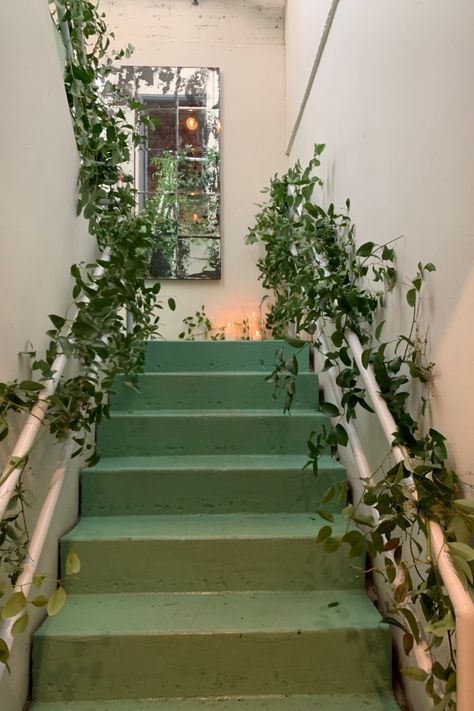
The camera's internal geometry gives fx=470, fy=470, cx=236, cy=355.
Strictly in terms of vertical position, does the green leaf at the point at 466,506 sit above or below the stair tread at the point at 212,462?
above

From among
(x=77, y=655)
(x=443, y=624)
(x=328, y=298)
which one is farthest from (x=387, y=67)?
(x=77, y=655)

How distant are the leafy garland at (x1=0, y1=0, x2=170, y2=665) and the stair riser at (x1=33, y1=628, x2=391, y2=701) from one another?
0.34 metres

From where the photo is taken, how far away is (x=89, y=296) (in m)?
1.35

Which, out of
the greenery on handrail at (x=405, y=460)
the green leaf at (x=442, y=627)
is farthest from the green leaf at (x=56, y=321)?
the green leaf at (x=442, y=627)

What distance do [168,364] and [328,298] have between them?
1.25 meters

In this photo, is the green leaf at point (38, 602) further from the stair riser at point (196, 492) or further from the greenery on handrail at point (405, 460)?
the stair riser at point (196, 492)

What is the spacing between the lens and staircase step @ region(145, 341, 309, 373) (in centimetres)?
244

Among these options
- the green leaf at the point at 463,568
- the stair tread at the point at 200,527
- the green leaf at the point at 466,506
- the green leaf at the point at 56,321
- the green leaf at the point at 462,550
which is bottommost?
the stair tread at the point at 200,527

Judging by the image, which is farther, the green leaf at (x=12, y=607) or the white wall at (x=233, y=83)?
the white wall at (x=233, y=83)

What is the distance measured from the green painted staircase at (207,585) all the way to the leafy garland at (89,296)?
0.28 metres

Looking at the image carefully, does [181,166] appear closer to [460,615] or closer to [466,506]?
[466,506]

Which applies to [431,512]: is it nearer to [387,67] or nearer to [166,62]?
[387,67]

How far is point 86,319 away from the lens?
4.41 ft

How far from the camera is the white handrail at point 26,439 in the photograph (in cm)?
99
